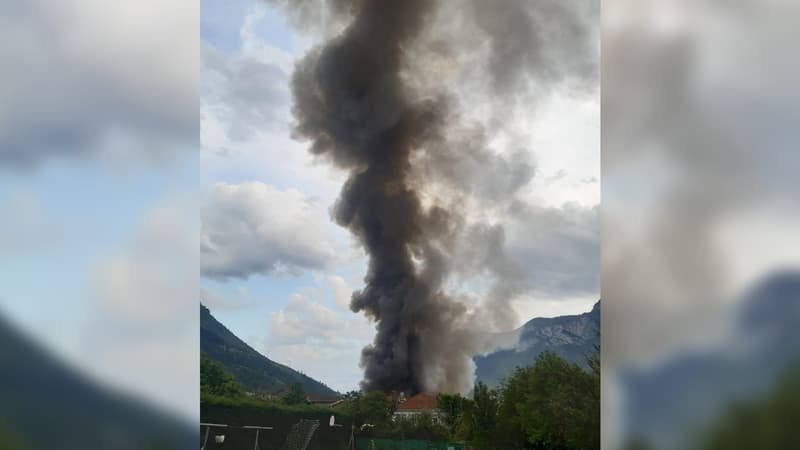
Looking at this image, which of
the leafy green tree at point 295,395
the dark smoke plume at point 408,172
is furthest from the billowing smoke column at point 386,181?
the leafy green tree at point 295,395

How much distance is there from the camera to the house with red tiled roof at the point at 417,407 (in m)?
8.81

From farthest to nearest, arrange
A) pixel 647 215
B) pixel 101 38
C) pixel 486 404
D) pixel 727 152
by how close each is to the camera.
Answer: pixel 486 404 < pixel 101 38 < pixel 647 215 < pixel 727 152

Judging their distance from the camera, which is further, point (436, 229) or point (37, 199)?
point (436, 229)

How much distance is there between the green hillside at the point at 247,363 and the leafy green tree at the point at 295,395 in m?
0.05

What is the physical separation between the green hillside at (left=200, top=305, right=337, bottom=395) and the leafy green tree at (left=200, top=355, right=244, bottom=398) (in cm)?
11

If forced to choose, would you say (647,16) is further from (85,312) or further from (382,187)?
(382,187)

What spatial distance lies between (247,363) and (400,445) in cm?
203

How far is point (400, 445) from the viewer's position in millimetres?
8992

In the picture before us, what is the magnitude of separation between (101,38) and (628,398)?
3.78 m

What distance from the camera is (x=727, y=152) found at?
13.4ft

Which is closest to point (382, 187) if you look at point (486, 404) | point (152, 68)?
point (486, 404)

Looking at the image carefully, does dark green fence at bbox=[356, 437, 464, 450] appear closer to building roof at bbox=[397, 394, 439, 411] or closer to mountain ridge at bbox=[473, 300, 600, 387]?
building roof at bbox=[397, 394, 439, 411]

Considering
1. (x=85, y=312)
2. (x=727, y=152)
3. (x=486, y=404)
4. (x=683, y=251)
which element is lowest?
(x=486, y=404)

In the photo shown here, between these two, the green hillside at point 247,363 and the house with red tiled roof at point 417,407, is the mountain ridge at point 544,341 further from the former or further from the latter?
the green hillside at point 247,363
